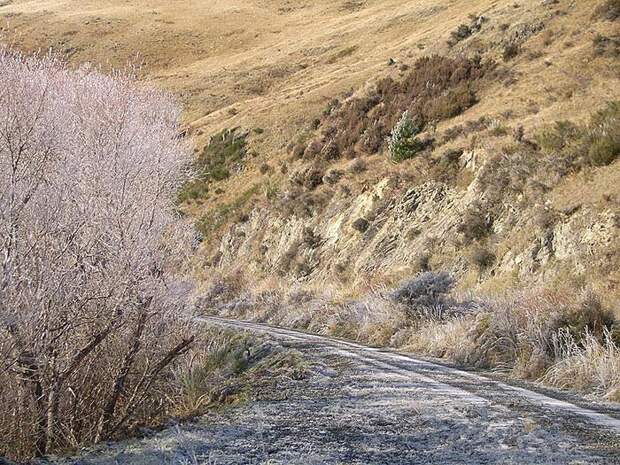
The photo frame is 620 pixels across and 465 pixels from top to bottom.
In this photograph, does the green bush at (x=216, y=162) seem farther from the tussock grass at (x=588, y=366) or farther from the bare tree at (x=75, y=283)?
the tussock grass at (x=588, y=366)

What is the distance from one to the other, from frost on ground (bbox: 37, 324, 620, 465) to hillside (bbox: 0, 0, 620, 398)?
8.07 feet

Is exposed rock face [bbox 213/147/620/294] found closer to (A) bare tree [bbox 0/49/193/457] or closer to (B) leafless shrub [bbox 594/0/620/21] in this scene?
(A) bare tree [bbox 0/49/193/457]

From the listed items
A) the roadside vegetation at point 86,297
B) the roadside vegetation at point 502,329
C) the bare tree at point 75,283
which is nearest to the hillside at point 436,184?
the roadside vegetation at point 502,329

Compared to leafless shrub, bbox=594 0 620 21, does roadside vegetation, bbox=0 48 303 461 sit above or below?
below

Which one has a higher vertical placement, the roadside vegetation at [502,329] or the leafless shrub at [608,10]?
Result: the leafless shrub at [608,10]

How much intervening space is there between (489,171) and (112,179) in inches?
500

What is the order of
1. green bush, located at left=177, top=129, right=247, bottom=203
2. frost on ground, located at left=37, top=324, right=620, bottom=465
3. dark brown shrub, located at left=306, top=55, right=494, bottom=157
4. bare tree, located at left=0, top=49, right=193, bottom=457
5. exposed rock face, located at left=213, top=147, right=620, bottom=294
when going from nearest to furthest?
frost on ground, located at left=37, top=324, right=620, bottom=465 < bare tree, located at left=0, top=49, right=193, bottom=457 < exposed rock face, located at left=213, top=147, right=620, bottom=294 < dark brown shrub, located at left=306, top=55, right=494, bottom=157 < green bush, located at left=177, top=129, right=247, bottom=203

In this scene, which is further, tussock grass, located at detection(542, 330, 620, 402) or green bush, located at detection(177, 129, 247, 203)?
green bush, located at detection(177, 129, 247, 203)

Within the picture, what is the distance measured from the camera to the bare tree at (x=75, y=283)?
7.16 metres

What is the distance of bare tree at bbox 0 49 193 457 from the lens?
716 centimetres

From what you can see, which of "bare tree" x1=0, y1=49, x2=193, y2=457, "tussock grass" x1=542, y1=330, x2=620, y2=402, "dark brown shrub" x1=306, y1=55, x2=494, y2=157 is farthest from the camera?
"dark brown shrub" x1=306, y1=55, x2=494, y2=157

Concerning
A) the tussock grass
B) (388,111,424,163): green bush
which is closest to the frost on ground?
the tussock grass

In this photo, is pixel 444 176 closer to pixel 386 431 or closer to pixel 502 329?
pixel 502 329

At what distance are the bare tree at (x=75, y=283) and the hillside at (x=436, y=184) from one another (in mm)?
4977
